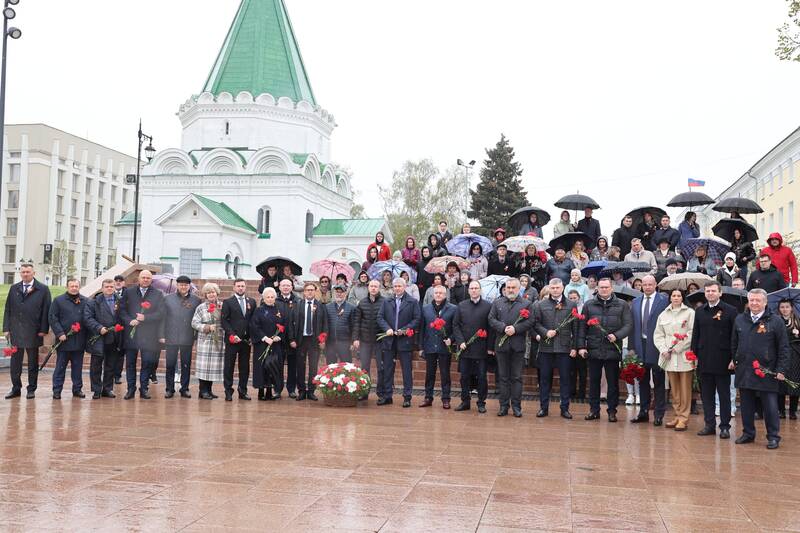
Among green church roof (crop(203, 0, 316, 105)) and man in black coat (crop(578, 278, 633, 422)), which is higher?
green church roof (crop(203, 0, 316, 105))

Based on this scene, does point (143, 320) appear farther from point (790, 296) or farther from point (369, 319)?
point (790, 296)

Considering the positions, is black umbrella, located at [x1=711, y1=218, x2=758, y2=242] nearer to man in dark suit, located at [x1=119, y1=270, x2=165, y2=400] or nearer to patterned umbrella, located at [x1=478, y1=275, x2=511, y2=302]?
patterned umbrella, located at [x1=478, y1=275, x2=511, y2=302]

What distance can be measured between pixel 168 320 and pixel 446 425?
5116 millimetres

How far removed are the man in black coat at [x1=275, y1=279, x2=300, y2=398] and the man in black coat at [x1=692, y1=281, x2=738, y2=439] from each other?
5.88 meters

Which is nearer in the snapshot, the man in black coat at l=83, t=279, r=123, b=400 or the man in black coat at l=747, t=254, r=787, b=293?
the man in black coat at l=83, t=279, r=123, b=400

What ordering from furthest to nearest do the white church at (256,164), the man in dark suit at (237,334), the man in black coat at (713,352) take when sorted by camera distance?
the white church at (256,164) < the man in dark suit at (237,334) < the man in black coat at (713,352)

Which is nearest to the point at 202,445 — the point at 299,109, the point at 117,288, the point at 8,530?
the point at 8,530

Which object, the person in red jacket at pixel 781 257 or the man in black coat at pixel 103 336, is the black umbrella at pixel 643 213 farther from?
the man in black coat at pixel 103 336

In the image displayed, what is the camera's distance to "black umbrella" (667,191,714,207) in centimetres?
1684

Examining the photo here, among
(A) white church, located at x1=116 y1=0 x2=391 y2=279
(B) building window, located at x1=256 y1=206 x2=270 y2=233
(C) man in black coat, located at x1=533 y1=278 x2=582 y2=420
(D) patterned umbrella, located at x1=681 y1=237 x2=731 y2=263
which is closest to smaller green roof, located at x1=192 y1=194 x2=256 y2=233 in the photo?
(A) white church, located at x1=116 y1=0 x2=391 y2=279

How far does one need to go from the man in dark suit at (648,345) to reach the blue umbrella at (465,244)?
5.10 m

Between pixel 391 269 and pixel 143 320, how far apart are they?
4729 millimetres

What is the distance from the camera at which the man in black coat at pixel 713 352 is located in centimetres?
977

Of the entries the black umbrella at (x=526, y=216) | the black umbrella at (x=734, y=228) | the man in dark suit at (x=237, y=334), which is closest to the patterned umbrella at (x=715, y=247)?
the black umbrella at (x=734, y=228)
